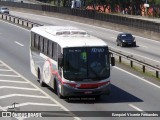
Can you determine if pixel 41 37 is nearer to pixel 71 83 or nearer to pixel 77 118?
pixel 71 83

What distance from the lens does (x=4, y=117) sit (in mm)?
19328

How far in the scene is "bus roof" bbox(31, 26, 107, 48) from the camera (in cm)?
2273

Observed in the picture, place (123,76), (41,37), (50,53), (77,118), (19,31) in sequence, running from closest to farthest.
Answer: (77,118), (50,53), (41,37), (123,76), (19,31)

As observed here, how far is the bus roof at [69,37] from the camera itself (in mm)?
22734

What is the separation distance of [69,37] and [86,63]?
2.15 meters

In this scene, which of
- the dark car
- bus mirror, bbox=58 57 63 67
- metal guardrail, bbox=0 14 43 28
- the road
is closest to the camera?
the road

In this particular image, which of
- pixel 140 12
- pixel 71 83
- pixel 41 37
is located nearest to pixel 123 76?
pixel 41 37

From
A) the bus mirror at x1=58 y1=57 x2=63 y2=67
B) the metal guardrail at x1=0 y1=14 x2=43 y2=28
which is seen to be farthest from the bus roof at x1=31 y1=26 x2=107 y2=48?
the metal guardrail at x1=0 y1=14 x2=43 y2=28

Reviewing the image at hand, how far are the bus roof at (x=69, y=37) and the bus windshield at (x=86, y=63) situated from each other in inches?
11.5

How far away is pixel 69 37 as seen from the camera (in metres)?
24.0

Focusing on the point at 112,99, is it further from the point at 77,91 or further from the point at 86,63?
the point at 86,63

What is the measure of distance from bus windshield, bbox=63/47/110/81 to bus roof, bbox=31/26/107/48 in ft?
0.96

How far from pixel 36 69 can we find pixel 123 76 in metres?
5.47

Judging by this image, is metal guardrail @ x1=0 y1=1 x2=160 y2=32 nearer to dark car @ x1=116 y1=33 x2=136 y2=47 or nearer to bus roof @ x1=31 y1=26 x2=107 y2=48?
dark car @ x1=116 y1=33 x2=136 y2=47
